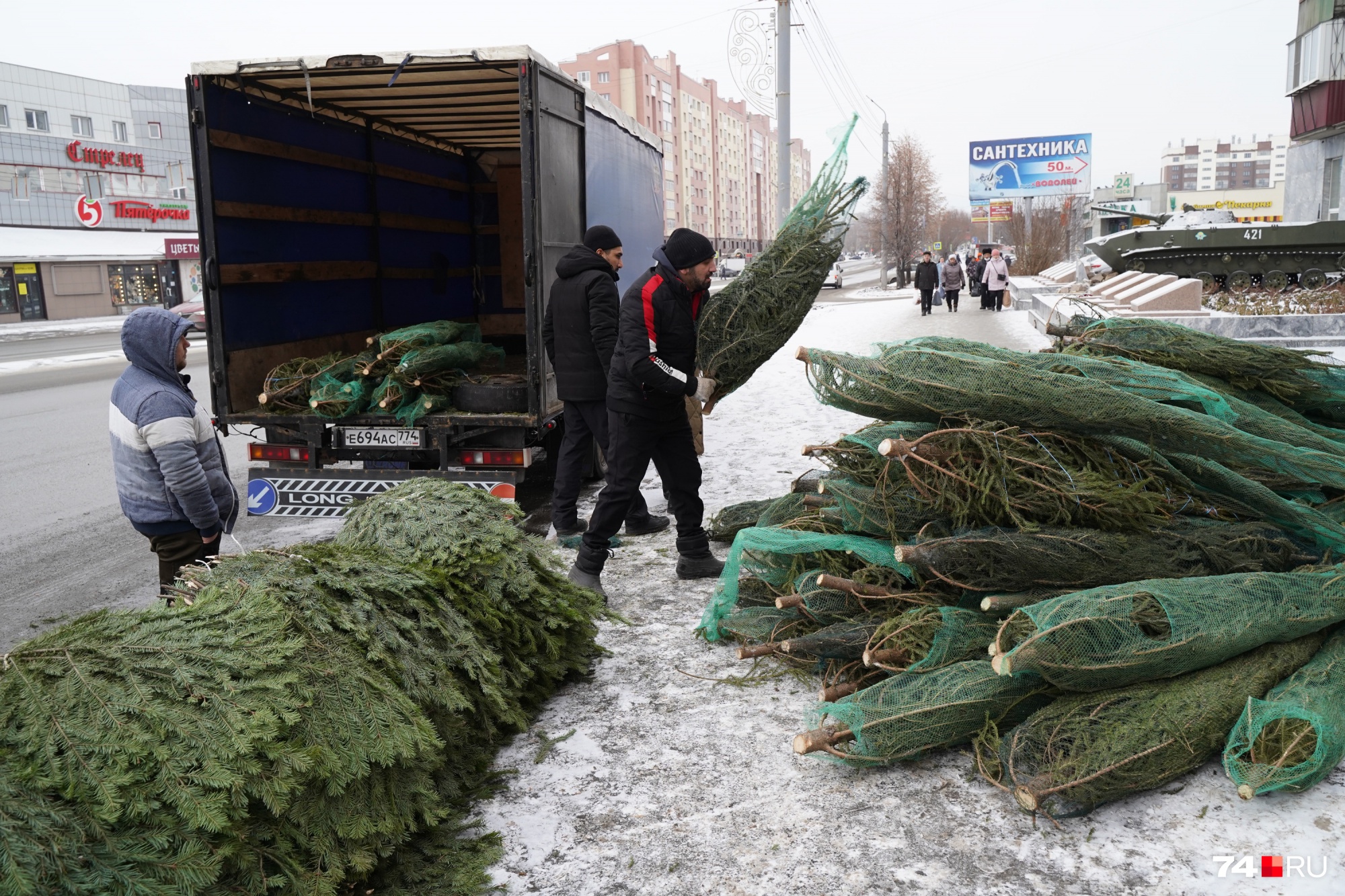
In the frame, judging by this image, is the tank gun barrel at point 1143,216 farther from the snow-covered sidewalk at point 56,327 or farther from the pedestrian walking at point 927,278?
the snow-covered sidewalk at point 56,327

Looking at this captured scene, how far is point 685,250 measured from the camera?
5.18 m

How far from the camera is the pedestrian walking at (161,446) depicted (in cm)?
417

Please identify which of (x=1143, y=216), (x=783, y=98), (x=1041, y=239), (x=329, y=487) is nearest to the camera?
(x=329, y=487)

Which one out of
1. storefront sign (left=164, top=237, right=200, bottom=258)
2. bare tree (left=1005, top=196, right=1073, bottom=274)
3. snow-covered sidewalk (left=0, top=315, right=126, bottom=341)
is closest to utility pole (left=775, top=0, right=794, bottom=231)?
snow-covered sidewalk (left=0, top=315, right=126, bottom=341)

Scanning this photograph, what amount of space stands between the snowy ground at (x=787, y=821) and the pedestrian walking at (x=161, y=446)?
187 cm

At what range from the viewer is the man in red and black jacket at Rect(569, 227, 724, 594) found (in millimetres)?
5043

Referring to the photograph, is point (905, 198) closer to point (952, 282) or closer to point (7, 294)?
point (952, 282)

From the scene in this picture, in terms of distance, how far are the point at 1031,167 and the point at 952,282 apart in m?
31.6

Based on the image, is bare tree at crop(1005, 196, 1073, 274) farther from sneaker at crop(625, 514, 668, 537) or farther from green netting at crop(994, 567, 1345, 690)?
green netting at crop(994, 567, 1345, 690)

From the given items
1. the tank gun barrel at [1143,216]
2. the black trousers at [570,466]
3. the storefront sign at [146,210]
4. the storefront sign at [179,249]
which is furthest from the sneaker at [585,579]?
the storefront sign at [146,210]

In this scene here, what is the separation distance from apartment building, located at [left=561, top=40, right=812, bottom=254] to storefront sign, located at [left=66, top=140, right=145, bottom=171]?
36.3 metres

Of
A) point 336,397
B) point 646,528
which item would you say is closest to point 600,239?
point 646,528

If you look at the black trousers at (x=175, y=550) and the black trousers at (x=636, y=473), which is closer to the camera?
the black trousers at (x=175, y=550)

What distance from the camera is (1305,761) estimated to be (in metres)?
2.93
